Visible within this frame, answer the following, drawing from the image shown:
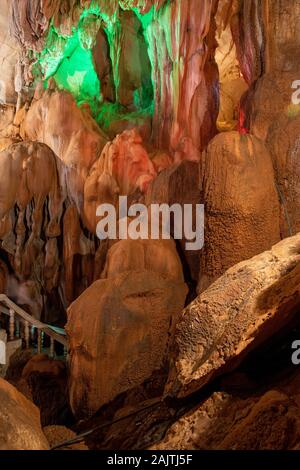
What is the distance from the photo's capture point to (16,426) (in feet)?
8.77

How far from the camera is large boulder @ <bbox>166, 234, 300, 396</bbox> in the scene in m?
2.68

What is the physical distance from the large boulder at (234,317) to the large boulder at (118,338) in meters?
0.97

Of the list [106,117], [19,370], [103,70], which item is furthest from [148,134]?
[19,370]

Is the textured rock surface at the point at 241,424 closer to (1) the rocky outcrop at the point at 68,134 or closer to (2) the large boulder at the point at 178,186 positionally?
(2) the large boulder at the point at 178,186

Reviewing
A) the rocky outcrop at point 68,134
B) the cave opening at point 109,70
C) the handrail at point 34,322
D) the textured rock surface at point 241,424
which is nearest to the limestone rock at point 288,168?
the textured rock surface at point 241,424

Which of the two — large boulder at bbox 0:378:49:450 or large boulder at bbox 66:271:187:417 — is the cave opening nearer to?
large boulder at bbox 66:271:187:417

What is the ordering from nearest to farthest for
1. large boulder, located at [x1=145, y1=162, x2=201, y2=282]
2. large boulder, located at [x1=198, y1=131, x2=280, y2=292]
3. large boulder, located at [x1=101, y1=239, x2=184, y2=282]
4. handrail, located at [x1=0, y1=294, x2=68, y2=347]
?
large boulder, located at [x1=198, y1=131, x2=280, y2=292] → large boulder, located at [x1=101, y1=239, x2=184, y2=282] → large boulder, located at [x1=145, y1=162, x2=201, y2=282] → handrail, located at [x1=0, y1=294, x2=68, y2=347]

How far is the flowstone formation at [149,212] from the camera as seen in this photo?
2816mm

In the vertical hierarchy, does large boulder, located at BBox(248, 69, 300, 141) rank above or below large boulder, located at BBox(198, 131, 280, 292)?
above

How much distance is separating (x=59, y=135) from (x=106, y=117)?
1151 mm

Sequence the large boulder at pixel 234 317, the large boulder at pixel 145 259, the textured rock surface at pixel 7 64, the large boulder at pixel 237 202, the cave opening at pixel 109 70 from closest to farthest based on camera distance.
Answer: the large boulder at pixel 234 317 → the large boulder at pixel 237 202 → the large boulder at pixel 145 259 → the cave opening at pixel 109 70 → the textured rock surface at pixel 7 64

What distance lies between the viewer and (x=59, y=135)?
7852 millimetres

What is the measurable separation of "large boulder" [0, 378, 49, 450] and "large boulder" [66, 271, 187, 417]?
3.09 feet

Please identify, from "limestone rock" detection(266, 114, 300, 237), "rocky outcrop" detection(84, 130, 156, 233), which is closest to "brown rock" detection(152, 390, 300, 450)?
"limestone rock" detection(266, 114, 300, 237)
